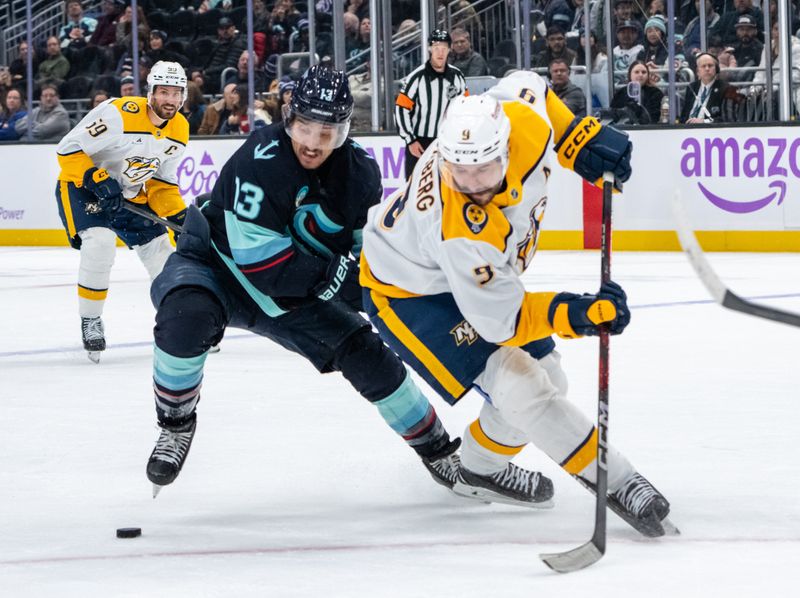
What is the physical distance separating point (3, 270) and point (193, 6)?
13.7ft

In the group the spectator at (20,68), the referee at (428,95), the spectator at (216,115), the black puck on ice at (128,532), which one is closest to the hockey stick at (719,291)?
the black puck on ice at (128,532)

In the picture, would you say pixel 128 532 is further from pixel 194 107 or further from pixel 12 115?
pixel 12 115

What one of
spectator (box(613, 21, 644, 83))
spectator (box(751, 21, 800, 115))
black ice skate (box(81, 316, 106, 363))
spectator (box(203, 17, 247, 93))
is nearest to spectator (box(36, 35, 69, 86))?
spectator (box(203, 17, 247, 93))

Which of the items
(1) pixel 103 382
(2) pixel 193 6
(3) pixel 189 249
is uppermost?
(2) pixel 193 6

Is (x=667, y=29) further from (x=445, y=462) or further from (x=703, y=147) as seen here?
(x=445, y=462)

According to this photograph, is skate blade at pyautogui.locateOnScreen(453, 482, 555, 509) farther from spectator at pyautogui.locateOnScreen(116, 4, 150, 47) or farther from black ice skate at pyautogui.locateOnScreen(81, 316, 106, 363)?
spectator at pyautogui.locateOnScreen(116, 4, 150, 47)

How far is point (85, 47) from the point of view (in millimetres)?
11875

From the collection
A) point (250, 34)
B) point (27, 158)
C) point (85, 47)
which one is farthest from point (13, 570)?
point (85, 47)

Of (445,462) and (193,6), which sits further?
(193,6)

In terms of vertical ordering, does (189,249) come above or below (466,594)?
above

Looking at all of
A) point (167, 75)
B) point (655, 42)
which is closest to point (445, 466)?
point (167, 75)

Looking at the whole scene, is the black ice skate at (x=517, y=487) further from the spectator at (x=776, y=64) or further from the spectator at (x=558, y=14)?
the spectator at (x=558, y=14)

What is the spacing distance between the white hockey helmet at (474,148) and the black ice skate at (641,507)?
0.58 metres

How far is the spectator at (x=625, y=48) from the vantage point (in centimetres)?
895
